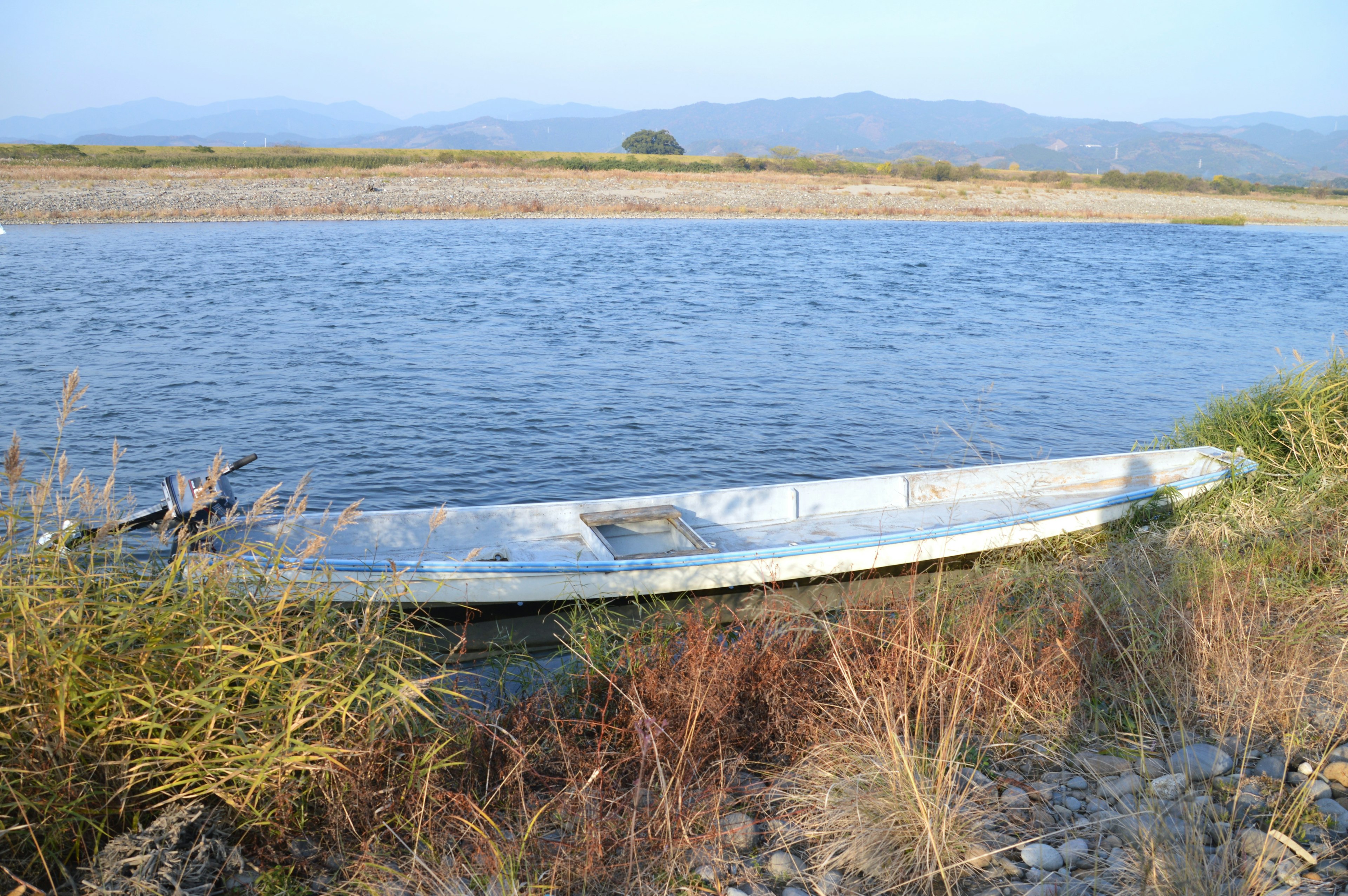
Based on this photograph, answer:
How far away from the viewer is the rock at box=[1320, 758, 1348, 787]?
3752mm

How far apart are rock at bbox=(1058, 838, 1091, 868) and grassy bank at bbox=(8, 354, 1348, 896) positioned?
5 centimetres

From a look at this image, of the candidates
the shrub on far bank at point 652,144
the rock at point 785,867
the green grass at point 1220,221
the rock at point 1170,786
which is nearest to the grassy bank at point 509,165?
the green grass at point 1220,221

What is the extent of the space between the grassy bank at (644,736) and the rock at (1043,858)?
6cm

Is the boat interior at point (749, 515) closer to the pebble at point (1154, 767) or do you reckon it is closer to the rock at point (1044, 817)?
the pebble at point (1154, 767)

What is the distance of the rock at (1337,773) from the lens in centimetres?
375

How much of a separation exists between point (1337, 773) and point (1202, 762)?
50 centimetres

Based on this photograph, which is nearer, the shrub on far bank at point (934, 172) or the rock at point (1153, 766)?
the rock at point (1153, 766)

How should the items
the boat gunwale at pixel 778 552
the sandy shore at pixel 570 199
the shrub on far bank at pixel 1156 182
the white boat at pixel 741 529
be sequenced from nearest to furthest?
1. the boat gunwale at pixel 778 552
2. the white boat at pixel 741 529
3. the sandy shore at pixel 570 199
4. the shrub on far bank at pixel 1156 182

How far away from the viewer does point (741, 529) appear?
25.5 feet

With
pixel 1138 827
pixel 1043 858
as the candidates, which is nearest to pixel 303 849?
pixel 1043 858

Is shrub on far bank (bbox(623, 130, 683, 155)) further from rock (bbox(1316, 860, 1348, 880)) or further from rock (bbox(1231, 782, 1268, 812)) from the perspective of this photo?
rock (bbox(1316, 860, 1348, 880))

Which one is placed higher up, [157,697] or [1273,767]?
[157,697]

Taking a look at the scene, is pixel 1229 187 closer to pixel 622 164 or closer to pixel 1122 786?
pixel 622 164

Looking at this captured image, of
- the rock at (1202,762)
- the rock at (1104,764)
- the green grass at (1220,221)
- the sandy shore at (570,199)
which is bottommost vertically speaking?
the rock at (1104,764)
